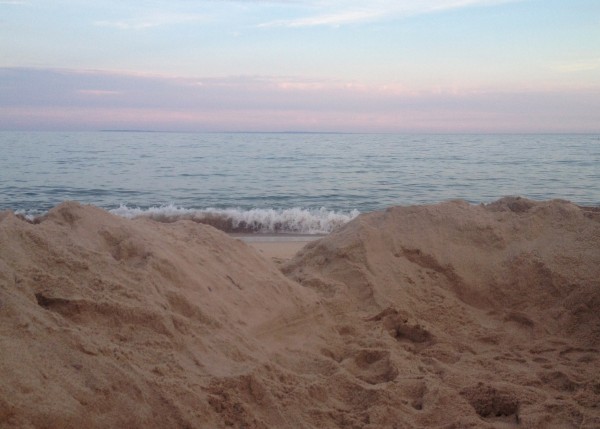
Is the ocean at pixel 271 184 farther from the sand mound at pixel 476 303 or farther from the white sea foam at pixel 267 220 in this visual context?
the sand mound at pixel 476 303

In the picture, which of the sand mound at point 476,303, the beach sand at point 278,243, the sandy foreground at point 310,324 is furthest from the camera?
the beach sand at point 278,243

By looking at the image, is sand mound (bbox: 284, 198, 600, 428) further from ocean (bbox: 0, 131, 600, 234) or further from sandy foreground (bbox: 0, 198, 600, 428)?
ocean (bbox: 0, 131, 600, 234)

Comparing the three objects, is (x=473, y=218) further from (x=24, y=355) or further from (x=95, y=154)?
(x=95, y=154)

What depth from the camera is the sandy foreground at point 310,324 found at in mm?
2449

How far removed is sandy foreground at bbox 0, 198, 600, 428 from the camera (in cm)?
245

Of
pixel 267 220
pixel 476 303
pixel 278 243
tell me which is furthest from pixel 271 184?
pixel 476 303

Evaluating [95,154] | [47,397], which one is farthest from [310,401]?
[95,154]

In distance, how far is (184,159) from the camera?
25234mm

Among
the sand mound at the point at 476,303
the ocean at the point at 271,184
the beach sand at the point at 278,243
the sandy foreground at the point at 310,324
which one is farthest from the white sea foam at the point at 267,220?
the sandy foreground at the point at 310,324

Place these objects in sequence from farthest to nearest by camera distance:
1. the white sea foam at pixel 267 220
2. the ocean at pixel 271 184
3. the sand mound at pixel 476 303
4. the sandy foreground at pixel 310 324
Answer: the ocean at pixel 271 184 → the white sea foam at pixel 267 220 → the sand mound at pixel 476 303 → the sandy foreground at pixel 310 324

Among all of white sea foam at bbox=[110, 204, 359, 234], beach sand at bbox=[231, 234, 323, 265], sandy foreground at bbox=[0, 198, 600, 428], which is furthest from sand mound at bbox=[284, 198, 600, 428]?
white sea foam at bbox=[110, 204, 359, 234]

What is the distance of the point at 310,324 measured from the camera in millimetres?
4090

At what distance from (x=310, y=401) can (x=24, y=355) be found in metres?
1.49

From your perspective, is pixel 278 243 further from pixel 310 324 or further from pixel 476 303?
pixel 310 324
